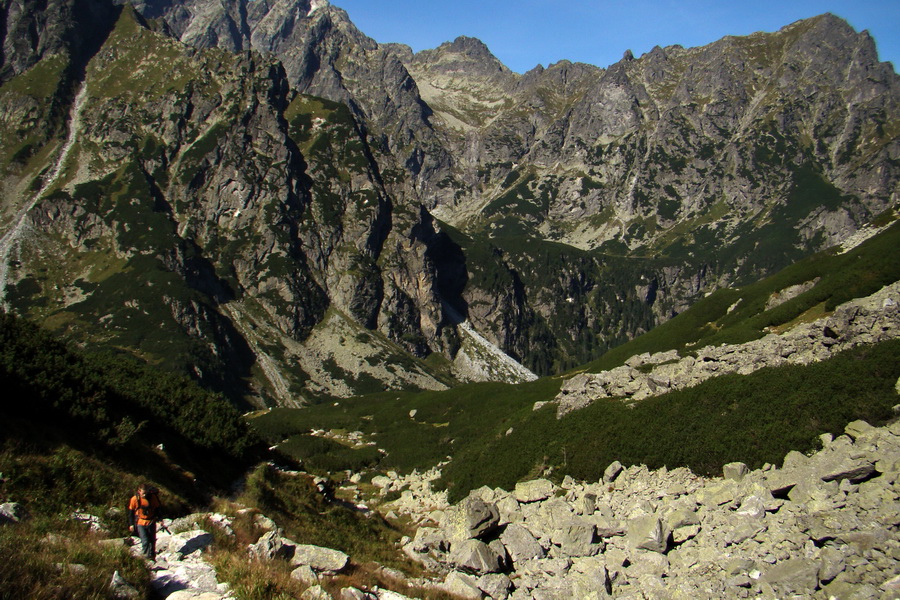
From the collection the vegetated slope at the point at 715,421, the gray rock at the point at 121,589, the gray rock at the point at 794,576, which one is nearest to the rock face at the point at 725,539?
the gray rock at the point at 794,576

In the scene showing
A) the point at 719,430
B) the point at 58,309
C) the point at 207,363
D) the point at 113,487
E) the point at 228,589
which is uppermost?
the point at 58,309

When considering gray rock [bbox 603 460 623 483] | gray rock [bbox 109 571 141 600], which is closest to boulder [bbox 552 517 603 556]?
gray rock [bbox 603 460 623 483]

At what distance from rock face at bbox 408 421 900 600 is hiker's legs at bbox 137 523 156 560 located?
858 centimetres

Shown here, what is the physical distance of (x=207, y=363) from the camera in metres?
169

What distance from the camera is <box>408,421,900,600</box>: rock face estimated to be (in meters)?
13.9

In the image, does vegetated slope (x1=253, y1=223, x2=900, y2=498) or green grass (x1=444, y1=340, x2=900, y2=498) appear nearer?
green grass (x1=444, y1=340, x2=900, y2=498)

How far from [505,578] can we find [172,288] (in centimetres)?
19835

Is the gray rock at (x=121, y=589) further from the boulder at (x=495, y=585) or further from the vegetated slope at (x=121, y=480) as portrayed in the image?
the boulder at (x=495, y=585)

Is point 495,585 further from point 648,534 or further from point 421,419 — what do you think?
point 421,419

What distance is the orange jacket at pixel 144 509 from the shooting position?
1102 cm

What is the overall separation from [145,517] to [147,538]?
0.40 meters

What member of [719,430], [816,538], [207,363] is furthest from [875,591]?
[207,363]

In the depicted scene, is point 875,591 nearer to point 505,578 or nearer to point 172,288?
point 505,578

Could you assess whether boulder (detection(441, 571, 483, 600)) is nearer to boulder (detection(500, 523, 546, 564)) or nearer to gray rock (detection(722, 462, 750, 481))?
boulder (detection(500, 523, 546, 564))
